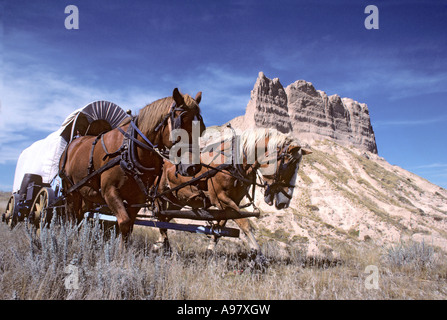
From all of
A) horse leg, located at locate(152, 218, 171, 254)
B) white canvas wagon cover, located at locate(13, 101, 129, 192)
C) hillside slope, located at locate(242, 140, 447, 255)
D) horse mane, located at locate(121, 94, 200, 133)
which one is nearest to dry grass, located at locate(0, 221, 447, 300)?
horse mane, located at locate(121, 94, 200, 133)

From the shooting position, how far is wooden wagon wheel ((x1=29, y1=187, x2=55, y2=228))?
487 cm

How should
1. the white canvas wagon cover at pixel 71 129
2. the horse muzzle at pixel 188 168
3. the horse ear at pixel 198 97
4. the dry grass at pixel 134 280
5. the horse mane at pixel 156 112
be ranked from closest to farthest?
the dry grass at pixel 134 280 < the horse muzzle at pixel 188 168 < the horse mane at pixel 156 112 < the horse ear at pixel 198 97 < the white canvas wagon cover at pixel 71 129

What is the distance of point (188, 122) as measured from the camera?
3.46m

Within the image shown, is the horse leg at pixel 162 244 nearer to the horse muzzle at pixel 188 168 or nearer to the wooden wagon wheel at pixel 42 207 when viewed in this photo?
the wooden wagon wheel at pixel 42 207

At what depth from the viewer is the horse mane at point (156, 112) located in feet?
11.8

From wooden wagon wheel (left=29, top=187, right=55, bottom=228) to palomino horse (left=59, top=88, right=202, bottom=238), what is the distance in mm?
1212

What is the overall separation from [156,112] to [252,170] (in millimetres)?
2100

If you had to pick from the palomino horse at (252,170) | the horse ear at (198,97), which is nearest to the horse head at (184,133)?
the horse ear at (198,97)

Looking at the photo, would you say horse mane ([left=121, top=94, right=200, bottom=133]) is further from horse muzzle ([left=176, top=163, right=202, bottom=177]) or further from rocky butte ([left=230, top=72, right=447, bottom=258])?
rocky butte ([left=230, top=72, right=447, bottom=258])

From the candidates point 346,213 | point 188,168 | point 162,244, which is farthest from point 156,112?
point 346,213

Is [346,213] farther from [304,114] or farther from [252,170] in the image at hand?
[304,114]

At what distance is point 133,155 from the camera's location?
3572mm

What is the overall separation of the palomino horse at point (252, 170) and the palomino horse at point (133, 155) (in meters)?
1.02
